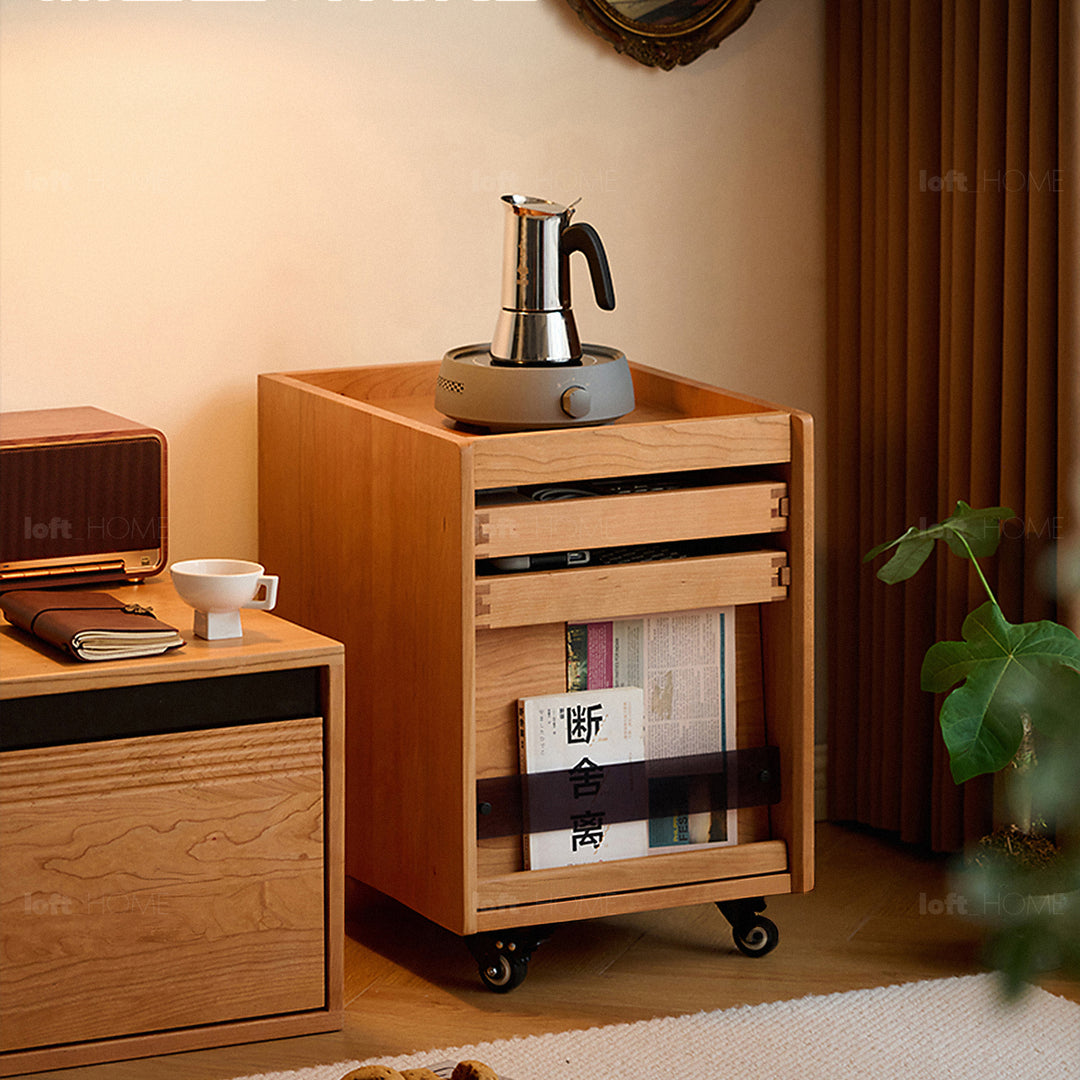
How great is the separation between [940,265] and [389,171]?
2.77ft

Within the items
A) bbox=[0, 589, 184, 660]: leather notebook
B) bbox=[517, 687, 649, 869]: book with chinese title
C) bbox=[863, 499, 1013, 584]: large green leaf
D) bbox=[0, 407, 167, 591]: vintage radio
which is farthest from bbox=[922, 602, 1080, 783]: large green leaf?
bbox=[0, 407, 167, 591]: vintage radio

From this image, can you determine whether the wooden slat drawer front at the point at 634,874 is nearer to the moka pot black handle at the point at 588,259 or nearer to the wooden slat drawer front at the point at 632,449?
the wooden slat drawer front at the point at 632,449

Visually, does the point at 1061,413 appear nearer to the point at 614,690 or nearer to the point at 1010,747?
the point at 1010,747

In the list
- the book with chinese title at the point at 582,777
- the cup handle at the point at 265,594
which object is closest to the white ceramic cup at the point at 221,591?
the cup handle at the point at 265,594

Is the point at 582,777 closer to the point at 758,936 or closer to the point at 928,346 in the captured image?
the point at 758,936

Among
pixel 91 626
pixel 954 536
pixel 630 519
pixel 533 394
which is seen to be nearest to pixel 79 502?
pixel 91 626

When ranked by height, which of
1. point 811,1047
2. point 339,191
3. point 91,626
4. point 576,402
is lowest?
point 811,1047

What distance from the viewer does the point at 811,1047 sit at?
182cm

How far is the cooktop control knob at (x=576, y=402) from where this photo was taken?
192cm

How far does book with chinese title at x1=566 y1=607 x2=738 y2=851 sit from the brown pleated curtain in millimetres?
490

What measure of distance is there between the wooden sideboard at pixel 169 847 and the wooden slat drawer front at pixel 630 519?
0.26 meters

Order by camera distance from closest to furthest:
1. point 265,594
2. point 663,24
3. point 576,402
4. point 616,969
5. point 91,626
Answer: point 91,626 < point 265,594 < point 576,402 < point 616,969 < point 663,24

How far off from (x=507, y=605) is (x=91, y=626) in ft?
1.60

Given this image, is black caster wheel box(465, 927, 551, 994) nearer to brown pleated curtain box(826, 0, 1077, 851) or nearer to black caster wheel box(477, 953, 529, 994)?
black caster wheel box(477, 953, 529, 994)
